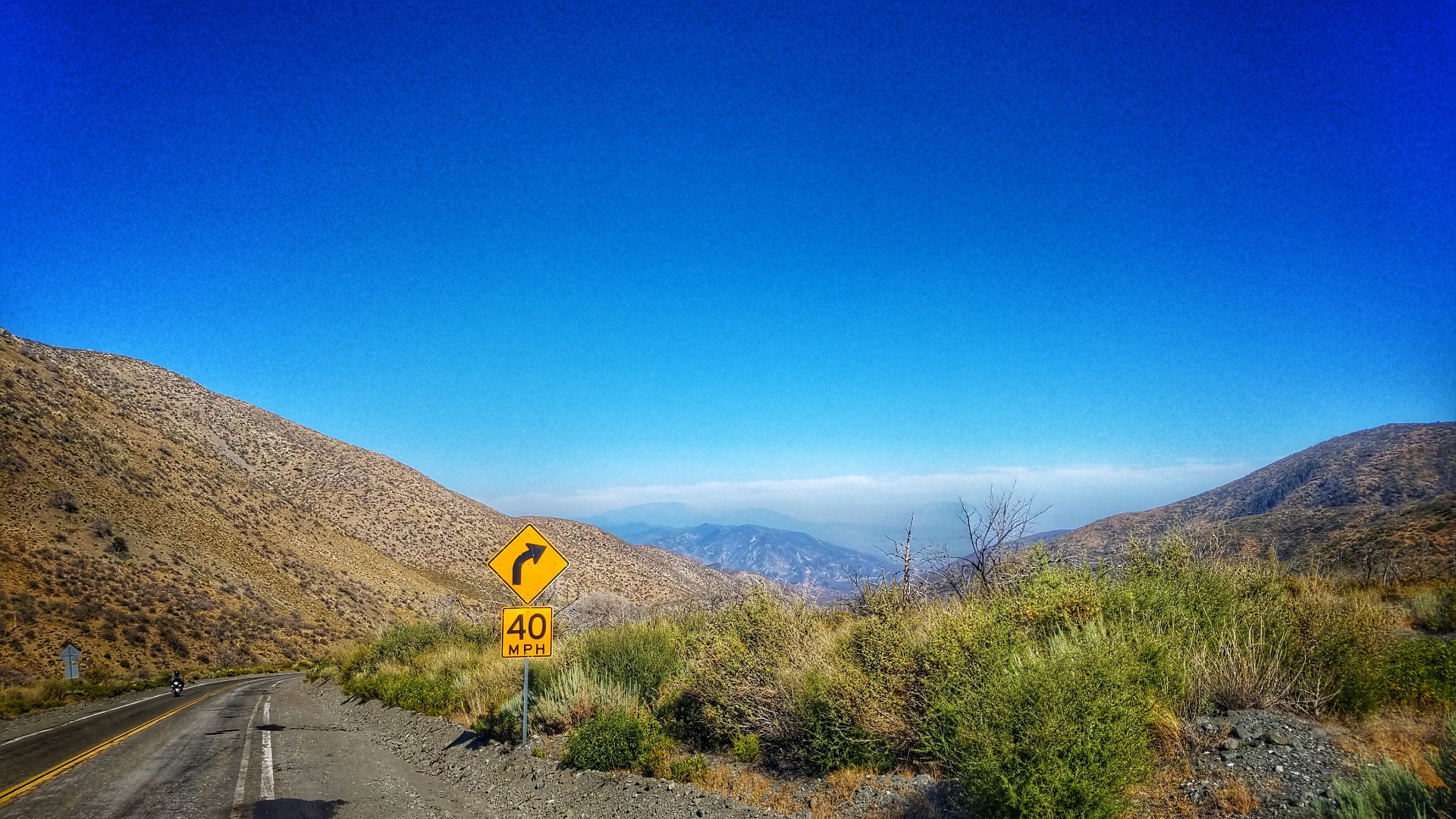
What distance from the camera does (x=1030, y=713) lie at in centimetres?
498

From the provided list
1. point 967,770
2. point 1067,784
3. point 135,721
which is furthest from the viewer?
point 135,721

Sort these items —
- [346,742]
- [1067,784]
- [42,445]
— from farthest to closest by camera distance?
[42,445] < [346,742] < [1067,784]

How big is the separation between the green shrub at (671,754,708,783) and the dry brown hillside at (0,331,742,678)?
23.7 ft

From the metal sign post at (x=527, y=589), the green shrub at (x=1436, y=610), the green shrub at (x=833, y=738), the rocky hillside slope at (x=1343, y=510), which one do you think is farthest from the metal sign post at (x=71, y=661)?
the green shrub at (x=1436, y=610)

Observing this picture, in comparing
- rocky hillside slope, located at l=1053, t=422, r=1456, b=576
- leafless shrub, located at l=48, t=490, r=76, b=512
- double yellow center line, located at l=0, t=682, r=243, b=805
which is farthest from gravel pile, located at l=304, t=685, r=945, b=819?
leafless shrub, located at l=48, t=490, r=76, b=512

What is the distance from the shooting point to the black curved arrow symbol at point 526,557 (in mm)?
11703

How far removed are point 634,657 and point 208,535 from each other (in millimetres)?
51866

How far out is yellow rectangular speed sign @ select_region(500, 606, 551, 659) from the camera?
37.6 feet

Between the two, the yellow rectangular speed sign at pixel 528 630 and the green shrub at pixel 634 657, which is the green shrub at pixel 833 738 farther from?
the yellow rectangular speed sign at pixel 528 630

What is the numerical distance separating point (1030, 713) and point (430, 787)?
858 cm

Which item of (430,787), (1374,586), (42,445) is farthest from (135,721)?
(42,445)

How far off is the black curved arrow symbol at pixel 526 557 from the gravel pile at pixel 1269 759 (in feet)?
31.9

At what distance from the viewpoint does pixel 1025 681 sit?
203 inches

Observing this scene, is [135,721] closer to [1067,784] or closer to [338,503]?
[1067,784]
